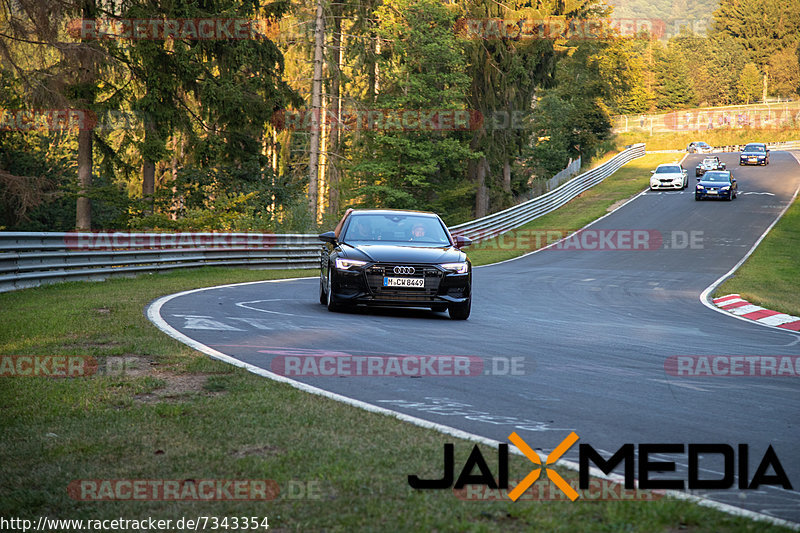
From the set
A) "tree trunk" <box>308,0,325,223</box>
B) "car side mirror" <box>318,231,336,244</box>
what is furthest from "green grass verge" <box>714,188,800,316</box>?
"tree trunk" <box>308,0,325,223</box>

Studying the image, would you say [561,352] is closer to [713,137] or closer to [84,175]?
[84,175]

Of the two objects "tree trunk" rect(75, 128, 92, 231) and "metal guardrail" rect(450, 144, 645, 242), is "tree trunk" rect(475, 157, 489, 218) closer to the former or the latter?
"metal guardrail" rect(450, 144, 645, 242)

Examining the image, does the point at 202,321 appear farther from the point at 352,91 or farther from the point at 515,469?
the point at 352,91

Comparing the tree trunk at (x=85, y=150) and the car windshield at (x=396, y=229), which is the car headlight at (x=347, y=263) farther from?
the tree trunk at (x=85, y=150)

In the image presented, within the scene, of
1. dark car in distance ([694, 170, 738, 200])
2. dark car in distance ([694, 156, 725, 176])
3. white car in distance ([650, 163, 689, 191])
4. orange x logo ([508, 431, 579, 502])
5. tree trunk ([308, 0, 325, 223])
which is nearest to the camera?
orange x logo ([508, 431, 579, 502])

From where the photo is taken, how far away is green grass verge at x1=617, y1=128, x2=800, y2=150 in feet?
297

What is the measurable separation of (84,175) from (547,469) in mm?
26819

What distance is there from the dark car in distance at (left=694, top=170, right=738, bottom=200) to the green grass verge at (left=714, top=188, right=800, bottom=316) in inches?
264

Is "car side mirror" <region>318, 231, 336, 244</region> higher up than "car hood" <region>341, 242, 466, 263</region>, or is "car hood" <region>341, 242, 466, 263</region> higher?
"car side mirror" <region>318, 231, 336, 244</region>

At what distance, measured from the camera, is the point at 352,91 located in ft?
193

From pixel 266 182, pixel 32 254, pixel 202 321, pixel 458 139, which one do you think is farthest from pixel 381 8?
pixel 202 321

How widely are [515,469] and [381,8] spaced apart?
41.4m

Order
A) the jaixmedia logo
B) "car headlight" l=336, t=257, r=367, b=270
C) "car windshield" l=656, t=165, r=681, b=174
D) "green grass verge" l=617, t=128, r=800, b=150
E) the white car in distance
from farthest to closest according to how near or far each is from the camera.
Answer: "green grass verge" l=617, t=128, r=800, b=150 → "car windshield" l=656, t=165, r=681, b=174 → the white car in distance → "car headlight" l=336, t=257, r=367, b=270 → the jaixmedia logo

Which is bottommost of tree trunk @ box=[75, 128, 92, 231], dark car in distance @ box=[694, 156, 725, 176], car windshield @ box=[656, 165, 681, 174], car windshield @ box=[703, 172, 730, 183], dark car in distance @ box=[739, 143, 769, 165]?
tree trunk @ box=[75, 128, 92, 231]
